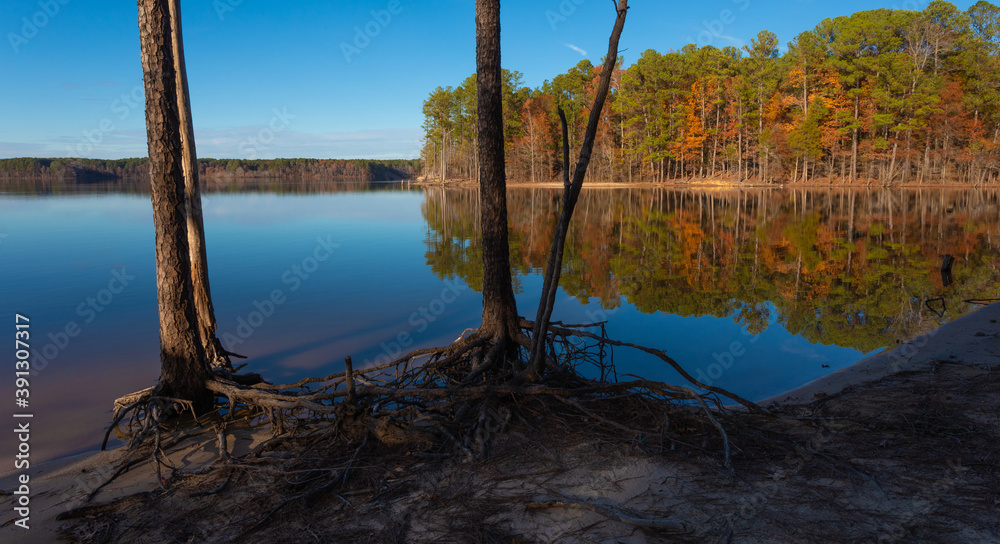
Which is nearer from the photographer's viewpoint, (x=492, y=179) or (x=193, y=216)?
(x=492, y=179)

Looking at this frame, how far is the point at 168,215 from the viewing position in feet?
17.0

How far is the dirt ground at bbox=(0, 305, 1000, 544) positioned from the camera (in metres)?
2.95

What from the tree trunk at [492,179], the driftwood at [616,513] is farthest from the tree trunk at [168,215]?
the driftwood at [616,513]

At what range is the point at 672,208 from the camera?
1209 inches

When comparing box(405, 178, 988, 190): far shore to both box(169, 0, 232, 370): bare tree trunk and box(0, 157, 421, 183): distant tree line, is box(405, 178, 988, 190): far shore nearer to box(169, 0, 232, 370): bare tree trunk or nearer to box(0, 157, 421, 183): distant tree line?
box(169, 0, 232, 370): bare tree trunk

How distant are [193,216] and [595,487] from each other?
18.7ft

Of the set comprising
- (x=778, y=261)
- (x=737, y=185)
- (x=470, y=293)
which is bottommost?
(x=470, y=293)

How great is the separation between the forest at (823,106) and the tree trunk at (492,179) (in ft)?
156

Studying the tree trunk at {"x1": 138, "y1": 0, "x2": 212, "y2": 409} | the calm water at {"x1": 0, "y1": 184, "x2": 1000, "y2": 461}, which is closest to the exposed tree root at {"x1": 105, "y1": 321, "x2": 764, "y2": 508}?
the tree trunk at {"x1": 138, "y1": 0, "x2": 212, "y2": 409}

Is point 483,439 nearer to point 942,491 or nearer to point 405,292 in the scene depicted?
point 942,491

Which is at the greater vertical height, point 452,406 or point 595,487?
point 452,406

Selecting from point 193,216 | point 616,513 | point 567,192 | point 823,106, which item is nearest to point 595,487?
point 616,513

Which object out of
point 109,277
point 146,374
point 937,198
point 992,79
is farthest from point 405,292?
point 992,79

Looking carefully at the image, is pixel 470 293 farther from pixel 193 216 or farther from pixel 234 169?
pixel 234 169
